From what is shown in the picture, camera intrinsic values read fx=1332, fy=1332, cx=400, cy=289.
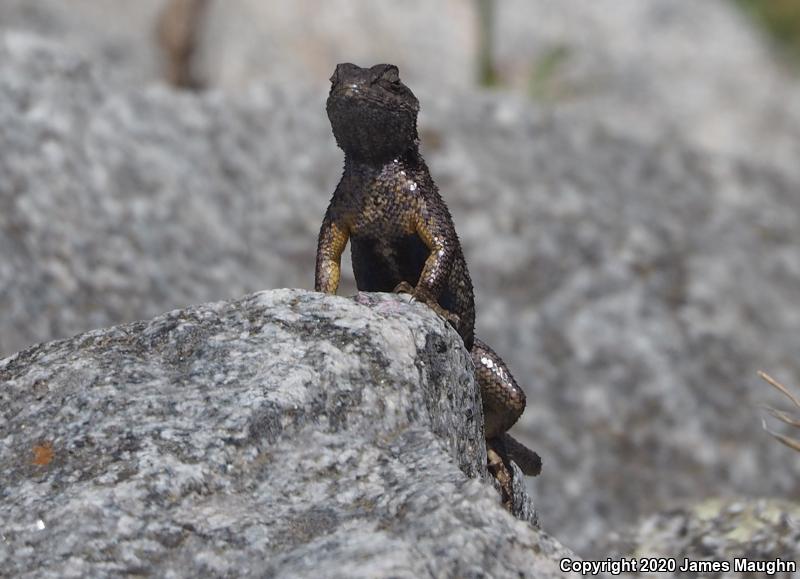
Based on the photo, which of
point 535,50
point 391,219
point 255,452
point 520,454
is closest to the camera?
point 255,452

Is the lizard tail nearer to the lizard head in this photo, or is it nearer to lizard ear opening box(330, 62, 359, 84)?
the lizard head

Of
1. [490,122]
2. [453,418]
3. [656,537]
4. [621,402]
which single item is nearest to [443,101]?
[490,122]

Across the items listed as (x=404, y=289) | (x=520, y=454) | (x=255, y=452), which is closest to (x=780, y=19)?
(x=520, y=454)

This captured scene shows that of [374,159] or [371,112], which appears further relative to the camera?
[374,159]

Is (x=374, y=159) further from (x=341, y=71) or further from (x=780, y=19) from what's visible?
(x=780, y=19)

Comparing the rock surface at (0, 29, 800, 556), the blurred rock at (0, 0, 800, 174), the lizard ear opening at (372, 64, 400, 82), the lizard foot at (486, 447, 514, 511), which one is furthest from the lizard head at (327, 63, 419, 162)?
the blurred rock at (0, 0, 800, 174)

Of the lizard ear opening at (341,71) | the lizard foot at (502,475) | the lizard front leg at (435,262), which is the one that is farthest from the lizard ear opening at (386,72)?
the lizard foot at (502,475)
